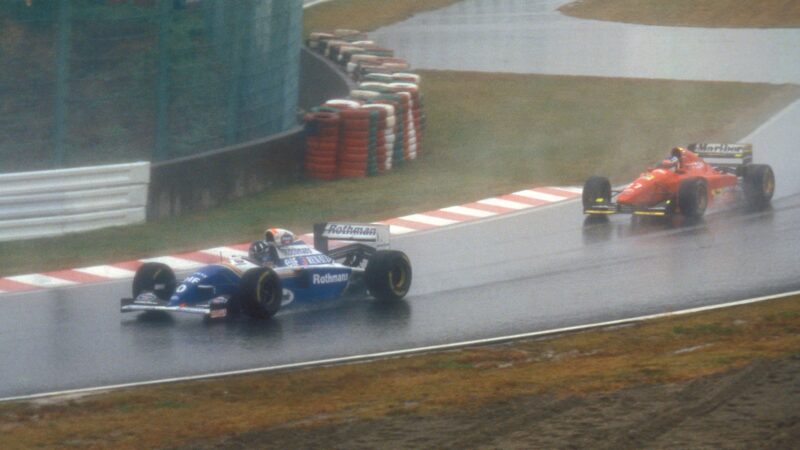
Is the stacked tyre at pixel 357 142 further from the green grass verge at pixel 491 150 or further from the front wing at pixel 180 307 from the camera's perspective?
the front wing at pixel 180 307

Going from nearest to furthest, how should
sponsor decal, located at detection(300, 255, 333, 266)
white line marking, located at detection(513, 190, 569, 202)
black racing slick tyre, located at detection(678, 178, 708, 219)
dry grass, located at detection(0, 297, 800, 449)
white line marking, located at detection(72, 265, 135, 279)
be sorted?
dry grass, located at detection(0, 297, 800, 449)
sponsor decal, located at detection(300, 255, 333, 266)
white line marking, located at detection(72, 265, 135, 279)
black racing slick tyre, located at detection(678, 178, 708, 219)
white line marking, located at detection(513, 190, 569, 202)

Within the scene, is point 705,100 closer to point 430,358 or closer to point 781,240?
point 781,240

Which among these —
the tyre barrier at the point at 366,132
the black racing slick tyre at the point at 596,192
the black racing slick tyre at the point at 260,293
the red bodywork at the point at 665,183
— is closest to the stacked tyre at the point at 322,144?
the tyre barrier at the point at 366,132

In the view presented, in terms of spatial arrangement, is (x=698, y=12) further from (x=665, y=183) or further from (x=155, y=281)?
(x=155, y=281)

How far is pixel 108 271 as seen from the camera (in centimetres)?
1428

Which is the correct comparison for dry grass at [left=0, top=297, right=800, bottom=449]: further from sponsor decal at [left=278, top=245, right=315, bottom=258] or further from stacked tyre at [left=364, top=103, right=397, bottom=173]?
stacked tyre at [left=364, top=103, right=397, bottom=173]

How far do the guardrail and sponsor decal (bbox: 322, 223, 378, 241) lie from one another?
4489mm

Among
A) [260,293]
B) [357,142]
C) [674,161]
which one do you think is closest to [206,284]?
[260,293]

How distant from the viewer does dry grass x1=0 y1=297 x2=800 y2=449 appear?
8.34 m

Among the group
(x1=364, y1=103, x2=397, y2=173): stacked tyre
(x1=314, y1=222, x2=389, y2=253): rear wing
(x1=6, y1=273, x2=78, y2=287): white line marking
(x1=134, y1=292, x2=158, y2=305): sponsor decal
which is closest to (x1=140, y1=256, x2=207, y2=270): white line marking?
(x1=6, y1=273, x2=78, y2=287): white line marking

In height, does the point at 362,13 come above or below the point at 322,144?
above

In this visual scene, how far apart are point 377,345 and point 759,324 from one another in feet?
9.91

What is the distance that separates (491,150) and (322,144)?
3.80 m

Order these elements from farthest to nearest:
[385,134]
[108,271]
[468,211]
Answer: [385,134] < [468,211] < [108,271]
